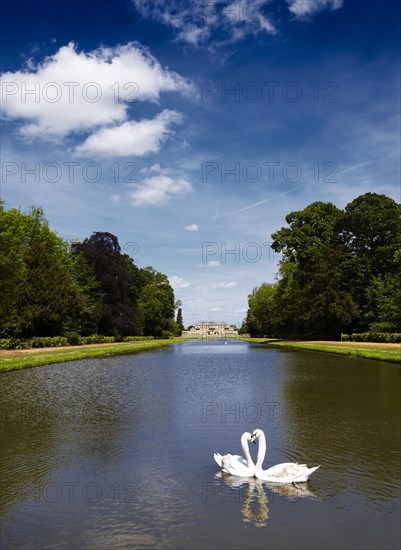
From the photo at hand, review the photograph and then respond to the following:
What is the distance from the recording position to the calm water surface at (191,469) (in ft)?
20.1

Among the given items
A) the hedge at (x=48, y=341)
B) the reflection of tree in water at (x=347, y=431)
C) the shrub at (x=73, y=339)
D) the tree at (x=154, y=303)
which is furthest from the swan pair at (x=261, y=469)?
the tree at (x=154, y=303)

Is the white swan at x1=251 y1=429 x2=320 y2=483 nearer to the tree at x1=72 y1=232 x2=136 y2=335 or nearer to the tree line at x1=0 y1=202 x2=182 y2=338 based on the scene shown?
the tree line at x1=0 y1=202 x2=182 y2=338

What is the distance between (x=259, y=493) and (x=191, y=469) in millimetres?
1657

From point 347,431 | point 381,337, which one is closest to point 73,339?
point 381,337

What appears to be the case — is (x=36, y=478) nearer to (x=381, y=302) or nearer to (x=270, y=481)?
(x=270, y=481)

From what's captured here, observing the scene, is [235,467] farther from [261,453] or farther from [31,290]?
[31,290]

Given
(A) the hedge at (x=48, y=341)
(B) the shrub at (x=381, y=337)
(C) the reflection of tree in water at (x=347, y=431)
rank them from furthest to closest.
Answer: (B) the shrub at (x=381, y=337), (A) the hedge at (x=48, y=341), (C) the reflection of tree in water at (x=347, y=431)

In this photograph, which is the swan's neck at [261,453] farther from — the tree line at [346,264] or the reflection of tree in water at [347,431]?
the tree line at [346,264]

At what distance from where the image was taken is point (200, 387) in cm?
2011

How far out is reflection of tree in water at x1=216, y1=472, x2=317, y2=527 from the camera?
662cm

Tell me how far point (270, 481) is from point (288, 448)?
2405mm

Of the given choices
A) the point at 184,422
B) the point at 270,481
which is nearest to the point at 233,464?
the point at 270,481

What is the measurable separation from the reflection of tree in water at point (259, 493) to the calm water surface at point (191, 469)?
1.2 inches

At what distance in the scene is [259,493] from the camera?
7574 mm
